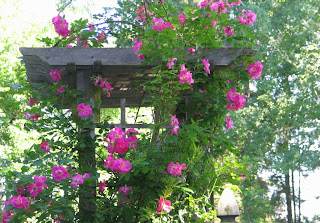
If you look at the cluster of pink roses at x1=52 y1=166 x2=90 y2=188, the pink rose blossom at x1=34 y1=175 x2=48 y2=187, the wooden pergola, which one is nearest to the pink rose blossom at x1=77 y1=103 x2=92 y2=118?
the wooden pergola

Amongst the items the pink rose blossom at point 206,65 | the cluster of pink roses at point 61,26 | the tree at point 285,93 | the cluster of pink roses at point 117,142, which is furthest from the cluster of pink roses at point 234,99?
the tree at point 285,93

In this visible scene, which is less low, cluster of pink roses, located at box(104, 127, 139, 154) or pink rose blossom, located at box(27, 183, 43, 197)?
cluster of pink roses, located at box(104, 127, 139, 154)

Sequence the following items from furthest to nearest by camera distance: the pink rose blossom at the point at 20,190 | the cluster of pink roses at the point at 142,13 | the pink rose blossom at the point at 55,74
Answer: the cluster of pink roses at the point at 142,13, the pink rose blossom at the point at 55,74, the pink rose blossom at the point at 20,190

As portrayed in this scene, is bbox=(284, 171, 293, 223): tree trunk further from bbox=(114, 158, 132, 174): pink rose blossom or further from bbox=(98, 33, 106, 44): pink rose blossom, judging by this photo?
bbox=(114, 158, 132, 174): pink rose blossom

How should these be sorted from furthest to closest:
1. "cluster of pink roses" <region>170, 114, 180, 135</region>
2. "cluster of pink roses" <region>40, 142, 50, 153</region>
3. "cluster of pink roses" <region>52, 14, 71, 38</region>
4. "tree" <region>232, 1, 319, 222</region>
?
"tree" <region>232, 1, 319, 222</region> → "cluster of pink roses" <region>52, 14, 71, 38</region> → "cluster of pink roses" <region>40, 142, 50, 153</region> → "cluster of pink roses" <region>170, 114, 180, 135</region>

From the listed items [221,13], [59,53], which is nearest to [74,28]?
[59,53]

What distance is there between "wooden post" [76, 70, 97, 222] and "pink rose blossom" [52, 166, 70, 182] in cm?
18

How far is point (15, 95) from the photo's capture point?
11273mm

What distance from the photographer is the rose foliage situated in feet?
10.9

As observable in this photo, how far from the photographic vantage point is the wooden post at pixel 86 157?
11.5 ft

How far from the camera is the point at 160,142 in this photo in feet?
12.2

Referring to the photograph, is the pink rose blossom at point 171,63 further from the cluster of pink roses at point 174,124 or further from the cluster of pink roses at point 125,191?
the cluster of pink roses at point 125,191

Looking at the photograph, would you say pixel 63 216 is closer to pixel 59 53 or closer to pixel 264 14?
pixel 59 53

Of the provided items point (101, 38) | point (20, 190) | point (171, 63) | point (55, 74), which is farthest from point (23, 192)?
point (101, 38)
